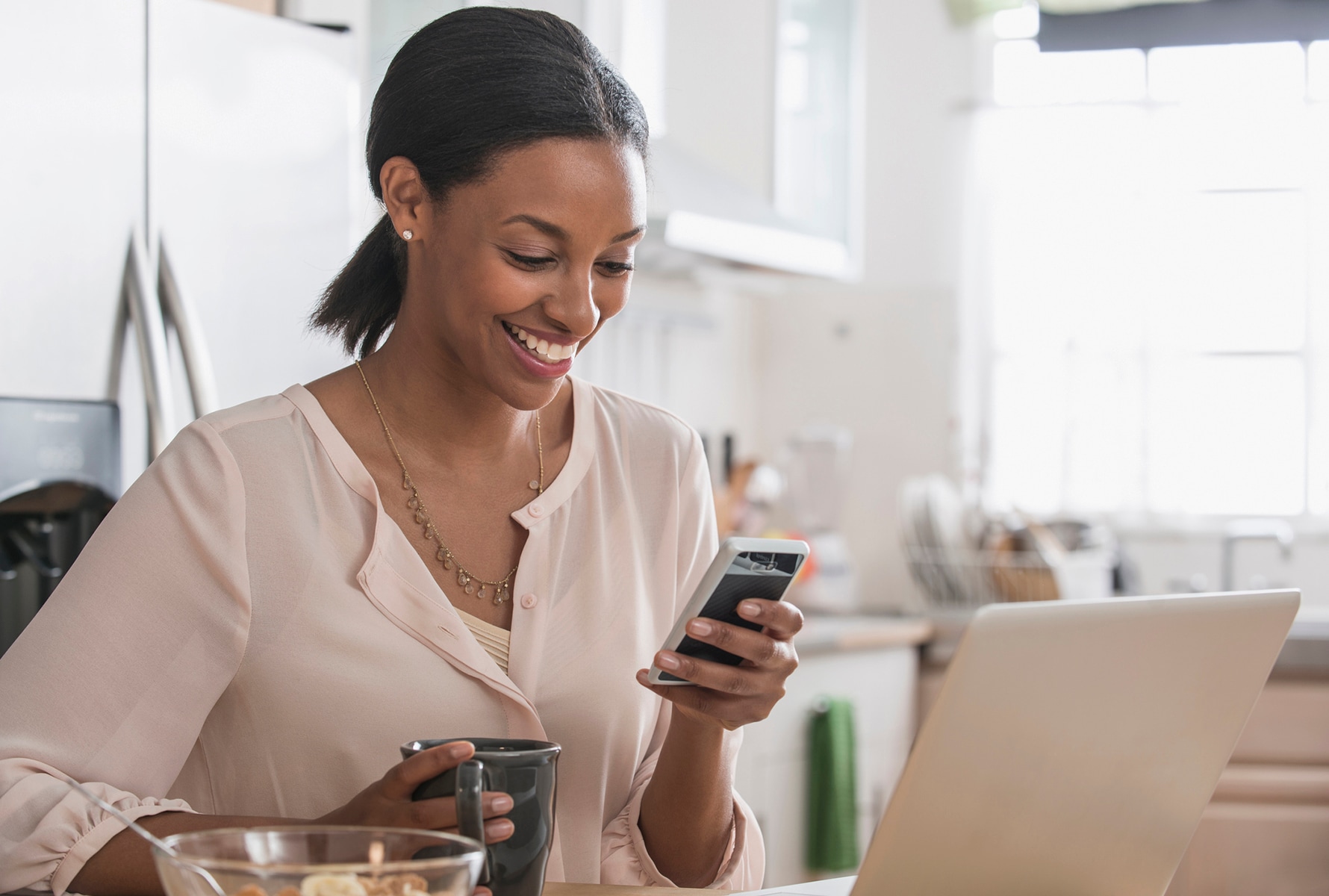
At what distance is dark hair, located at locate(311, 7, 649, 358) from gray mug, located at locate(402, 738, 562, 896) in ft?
1.60

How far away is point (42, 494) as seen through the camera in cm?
151

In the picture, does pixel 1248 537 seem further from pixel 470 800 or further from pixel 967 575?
pixel 470 800

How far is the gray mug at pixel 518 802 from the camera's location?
0.69m

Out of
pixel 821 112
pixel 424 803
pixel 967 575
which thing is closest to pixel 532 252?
pixel 424 803

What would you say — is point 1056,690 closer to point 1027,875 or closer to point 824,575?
point 1027,875

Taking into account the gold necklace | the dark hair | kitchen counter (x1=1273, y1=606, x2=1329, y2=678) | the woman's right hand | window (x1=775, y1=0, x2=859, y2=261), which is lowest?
kitchen counter (x1=1273, y1=606, x2=1329, y2=678)

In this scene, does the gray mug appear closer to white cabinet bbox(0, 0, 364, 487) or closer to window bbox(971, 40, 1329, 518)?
white cabinet bbox(0, 0, 364, 487)

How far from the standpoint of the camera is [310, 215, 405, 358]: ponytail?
1.20 meters

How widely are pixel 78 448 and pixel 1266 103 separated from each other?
3418 mm

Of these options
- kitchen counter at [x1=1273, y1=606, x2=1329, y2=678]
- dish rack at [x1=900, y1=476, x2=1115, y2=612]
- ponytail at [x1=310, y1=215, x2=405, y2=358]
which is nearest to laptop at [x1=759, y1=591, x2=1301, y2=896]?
ponytail at [x1=310, y1=215, x2=405, y2=358]

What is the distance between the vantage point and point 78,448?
153 cm

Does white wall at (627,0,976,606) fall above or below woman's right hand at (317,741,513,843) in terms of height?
above

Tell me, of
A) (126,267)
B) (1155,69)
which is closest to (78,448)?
(126,267)

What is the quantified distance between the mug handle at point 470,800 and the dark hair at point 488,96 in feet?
1.68
